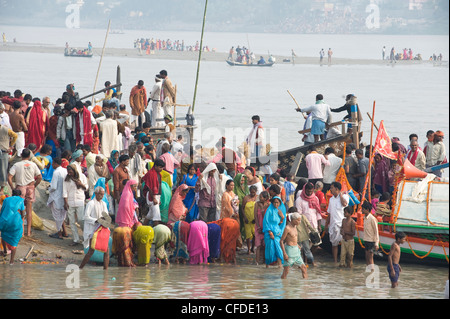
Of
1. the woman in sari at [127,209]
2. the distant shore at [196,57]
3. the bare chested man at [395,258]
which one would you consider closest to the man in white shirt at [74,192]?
the woman in sari at [127,209]

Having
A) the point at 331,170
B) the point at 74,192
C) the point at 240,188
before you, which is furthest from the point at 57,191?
the point at 331,170

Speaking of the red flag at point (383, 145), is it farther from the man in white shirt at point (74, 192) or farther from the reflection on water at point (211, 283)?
the man in white shirt at point (74, 192)

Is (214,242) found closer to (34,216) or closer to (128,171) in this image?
(128,171)

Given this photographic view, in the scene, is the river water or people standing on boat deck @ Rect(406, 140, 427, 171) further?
people standing on boat deck @ Rect(406, 140, 427, 171)

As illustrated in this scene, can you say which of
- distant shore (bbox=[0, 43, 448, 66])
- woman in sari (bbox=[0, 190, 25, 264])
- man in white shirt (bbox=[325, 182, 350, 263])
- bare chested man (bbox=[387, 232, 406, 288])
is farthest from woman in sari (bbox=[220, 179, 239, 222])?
distant shore (bbox=[0, 43, 448, 66])

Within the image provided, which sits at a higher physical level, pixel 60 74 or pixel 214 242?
pixel 60 74

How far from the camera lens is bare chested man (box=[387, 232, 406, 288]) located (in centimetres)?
1270

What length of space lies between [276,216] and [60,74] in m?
58.9

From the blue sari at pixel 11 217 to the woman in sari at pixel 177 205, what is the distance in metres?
2.29

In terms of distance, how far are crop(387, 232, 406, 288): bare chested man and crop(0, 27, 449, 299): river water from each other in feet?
0.64

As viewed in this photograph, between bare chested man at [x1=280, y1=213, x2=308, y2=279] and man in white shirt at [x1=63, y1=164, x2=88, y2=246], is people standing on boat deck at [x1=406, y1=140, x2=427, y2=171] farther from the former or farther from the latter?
man in white shirt at [x1=63, y1=164, x2=88, y2=246]

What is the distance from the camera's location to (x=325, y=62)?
9706 cm

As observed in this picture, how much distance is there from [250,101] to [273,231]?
42.3 metres
